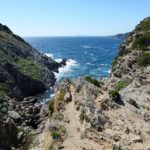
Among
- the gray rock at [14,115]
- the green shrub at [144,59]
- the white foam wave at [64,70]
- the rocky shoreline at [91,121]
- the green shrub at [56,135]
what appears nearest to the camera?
the rocky shoreline at [91,121]

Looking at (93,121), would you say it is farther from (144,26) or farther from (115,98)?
(144,26)

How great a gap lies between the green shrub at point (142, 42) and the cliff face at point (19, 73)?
32243 mm

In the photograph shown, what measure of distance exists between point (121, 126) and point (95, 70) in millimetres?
120650

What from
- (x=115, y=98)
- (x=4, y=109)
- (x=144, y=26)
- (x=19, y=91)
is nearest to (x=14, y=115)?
(x=4, y=109)

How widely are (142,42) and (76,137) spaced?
168 feet

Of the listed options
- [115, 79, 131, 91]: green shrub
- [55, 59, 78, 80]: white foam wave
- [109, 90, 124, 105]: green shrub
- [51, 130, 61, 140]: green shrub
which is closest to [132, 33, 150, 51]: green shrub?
[115, 79, 131, 91]: green shrub

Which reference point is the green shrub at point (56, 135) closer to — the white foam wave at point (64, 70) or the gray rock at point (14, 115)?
the gray rock at point (14, 115)

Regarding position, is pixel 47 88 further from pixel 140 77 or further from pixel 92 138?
Result: pixel 92 138

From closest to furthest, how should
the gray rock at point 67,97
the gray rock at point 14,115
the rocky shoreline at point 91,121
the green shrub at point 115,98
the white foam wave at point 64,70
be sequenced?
1. the rocky shoreline at point 91,121
2. the gray rock at point 67,97
3. the green shrub at point 115,98
4. the gray rock at point 14,115
5. the white foam wave at point 64,70

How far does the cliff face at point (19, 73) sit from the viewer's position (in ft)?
319

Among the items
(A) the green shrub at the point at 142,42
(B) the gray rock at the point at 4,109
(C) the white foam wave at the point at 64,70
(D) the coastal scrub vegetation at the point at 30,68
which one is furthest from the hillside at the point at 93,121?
(C) the white foam wave at the point at 64,70

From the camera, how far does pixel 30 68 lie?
118 m

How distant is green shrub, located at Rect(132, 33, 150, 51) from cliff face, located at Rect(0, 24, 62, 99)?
32243mm

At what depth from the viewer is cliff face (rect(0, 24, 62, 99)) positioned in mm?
97250
